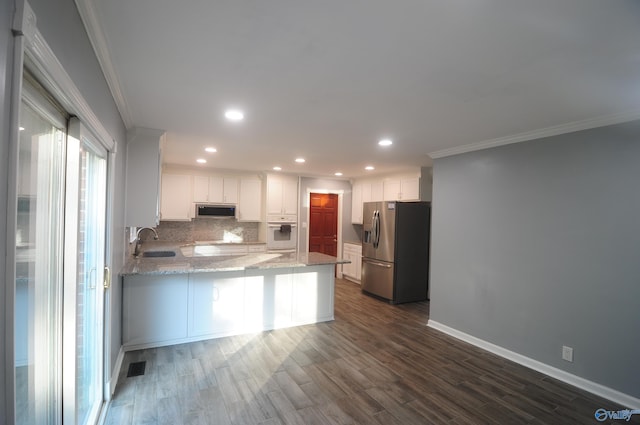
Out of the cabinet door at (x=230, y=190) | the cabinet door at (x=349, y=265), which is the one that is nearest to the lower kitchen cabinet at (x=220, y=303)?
the cabinet door at (x=349, y=265)

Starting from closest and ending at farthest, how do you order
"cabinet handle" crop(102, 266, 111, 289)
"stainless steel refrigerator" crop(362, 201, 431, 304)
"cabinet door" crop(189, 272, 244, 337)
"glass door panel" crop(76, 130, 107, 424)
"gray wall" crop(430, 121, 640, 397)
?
"glass door panel" crop(76, 130, 107, 424) → "cabinet handle" crop(102, 266, 111, 289) → "gray wall" crop(430, 121, 640, 397) → "cabinet door" crop(189, 272, 244, 337) → "stainless steel refrigerator" crop(362, 201, 431, 304)

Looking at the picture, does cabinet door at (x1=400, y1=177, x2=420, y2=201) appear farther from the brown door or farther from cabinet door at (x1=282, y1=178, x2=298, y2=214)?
cabinet door at (x1=282, y1=178, x2=298, y2=214)

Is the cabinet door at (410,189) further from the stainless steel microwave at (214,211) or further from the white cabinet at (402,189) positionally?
the stainless steel microwave at (214,211)

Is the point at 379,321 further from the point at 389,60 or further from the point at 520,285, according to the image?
the point at 389,60

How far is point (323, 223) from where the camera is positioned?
700cm

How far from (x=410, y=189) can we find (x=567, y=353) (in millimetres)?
3288

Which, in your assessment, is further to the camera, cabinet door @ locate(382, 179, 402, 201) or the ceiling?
cabinet door @ locate(382, 179, 402, 201)

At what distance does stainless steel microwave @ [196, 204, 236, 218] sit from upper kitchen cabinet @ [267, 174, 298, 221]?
784 mm

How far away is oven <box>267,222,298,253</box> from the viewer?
6.23 metres

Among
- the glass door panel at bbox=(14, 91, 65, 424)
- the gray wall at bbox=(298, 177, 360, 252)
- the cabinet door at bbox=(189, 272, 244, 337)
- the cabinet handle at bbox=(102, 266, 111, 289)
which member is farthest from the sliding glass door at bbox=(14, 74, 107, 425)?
the gray wall at bbox=(298, 177, 360, 252)

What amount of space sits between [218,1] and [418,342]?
3729 mm

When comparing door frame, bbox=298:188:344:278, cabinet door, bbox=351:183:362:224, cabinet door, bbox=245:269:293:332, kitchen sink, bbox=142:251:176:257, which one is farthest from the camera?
cabinet door, bbox=351:183:362:224

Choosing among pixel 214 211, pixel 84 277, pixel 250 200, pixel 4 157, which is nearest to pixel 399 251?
pixel 250 200

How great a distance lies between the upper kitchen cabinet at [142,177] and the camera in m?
3.19
